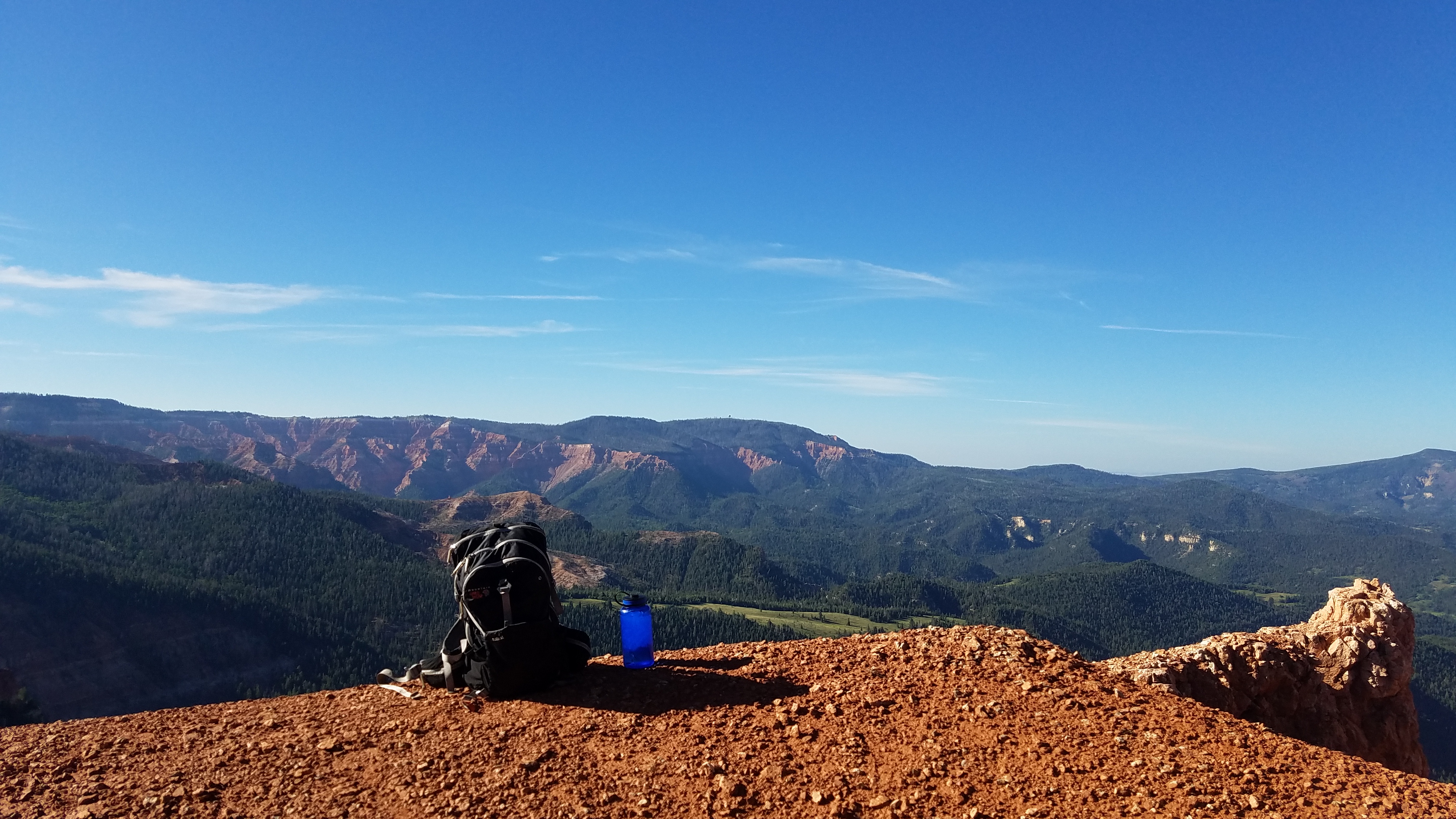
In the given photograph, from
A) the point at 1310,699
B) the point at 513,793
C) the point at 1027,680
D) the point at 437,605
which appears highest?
the point at 1027,680

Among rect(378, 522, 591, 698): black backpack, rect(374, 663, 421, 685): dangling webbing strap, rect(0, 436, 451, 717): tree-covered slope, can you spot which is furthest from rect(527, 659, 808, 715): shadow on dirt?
rect(0, 436, 451, 717): tree-covered slope

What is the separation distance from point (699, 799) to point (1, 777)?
7096mm

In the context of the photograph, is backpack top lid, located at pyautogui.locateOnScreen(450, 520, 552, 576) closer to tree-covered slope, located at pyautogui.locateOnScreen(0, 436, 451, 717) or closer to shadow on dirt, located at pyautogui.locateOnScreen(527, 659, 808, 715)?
shadow on dirt, located at pyautogui.locateOnScreen(527, 659, 808, 715)

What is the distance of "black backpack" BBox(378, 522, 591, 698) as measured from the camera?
9398 millimetres

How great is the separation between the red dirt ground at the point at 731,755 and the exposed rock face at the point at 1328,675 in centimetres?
465

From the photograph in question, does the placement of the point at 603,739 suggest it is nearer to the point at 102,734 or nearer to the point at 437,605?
the point at 102,734

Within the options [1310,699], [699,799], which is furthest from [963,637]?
[1310,699]

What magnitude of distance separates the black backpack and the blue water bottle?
710 millimetres

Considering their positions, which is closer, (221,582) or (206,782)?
(206,782)

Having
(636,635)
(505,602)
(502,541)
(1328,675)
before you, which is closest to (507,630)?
(505,602)

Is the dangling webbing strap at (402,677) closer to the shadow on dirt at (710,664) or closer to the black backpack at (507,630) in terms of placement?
the black backpack at (507,630)

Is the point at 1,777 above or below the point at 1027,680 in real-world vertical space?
below

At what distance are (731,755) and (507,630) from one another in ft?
11.1

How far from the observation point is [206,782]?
729 cm
